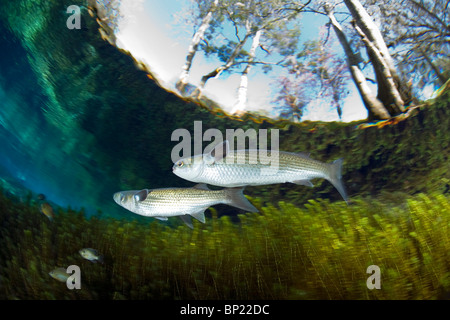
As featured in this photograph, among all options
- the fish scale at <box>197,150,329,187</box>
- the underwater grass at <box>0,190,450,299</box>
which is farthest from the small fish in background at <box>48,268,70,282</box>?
the fish scale at <box>197,150,329,187</box>

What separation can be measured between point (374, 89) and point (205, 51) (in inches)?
198

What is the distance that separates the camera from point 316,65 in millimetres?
6562

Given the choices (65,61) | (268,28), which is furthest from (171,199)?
(65,61)

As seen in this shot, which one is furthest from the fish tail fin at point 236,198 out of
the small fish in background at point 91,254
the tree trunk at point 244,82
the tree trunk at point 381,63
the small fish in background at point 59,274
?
the tree trunk at point 381,63

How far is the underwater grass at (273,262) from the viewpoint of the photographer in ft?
8.52

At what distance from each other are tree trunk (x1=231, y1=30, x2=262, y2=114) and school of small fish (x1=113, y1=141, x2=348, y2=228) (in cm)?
385

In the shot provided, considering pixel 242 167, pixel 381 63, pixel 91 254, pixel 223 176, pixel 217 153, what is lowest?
pixel 91 254

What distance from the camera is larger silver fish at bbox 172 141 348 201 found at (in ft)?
11.0

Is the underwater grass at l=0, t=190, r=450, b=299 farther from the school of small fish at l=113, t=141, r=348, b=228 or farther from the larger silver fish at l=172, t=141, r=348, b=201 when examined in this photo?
the larger silver fish at l=172, t=141, r=348, b=201

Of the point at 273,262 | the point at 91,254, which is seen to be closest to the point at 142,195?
the point at 91,254

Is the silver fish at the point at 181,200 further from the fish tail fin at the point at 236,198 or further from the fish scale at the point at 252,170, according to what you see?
the fish scale at the point at 252,170

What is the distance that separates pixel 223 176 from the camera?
11.1 feet

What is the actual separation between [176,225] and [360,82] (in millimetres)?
7690

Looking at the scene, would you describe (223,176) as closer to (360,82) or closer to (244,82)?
(244,82)
